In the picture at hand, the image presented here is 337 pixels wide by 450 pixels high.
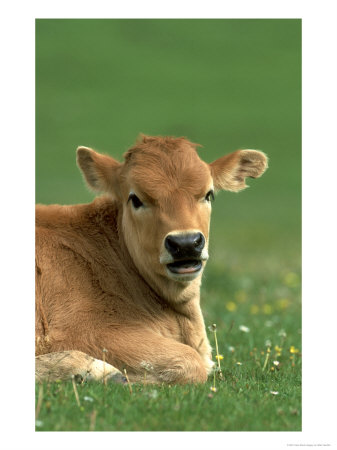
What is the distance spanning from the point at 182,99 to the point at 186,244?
37294 millimetres

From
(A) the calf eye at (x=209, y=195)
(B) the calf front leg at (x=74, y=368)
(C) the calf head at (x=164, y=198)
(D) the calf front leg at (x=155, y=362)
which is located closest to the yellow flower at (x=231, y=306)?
(C) the calf head at (x=164, y=198)

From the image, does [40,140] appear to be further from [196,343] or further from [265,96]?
[196,343]

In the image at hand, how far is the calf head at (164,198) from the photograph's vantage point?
610cm

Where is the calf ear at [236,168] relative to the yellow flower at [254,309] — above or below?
above

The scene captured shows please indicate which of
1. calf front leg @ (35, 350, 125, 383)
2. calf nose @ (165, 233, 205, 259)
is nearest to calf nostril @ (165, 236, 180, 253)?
calf nose @ (165, 233, 205, 259)

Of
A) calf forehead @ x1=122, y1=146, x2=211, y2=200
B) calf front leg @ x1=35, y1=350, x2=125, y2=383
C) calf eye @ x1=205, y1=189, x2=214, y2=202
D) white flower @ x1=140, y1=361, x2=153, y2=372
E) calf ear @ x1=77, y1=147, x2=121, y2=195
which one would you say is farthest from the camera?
calf ear @ x1=77, y1=147, x2=121, y2=195

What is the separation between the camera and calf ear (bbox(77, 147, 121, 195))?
7.31 m

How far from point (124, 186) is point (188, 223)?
3.63 feet

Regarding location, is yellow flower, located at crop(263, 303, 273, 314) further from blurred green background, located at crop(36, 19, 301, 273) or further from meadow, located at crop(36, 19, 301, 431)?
blurred green background, located at crop(36, 19, 301, 273)

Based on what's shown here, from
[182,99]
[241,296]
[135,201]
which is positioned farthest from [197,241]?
[182,99]

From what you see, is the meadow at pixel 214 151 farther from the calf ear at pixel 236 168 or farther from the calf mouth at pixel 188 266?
the calf ear at pixel 236 168

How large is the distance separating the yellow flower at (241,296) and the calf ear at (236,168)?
13.4 ft

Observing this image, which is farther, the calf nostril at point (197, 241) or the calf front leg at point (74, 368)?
the calf nostril at point (197, 241)

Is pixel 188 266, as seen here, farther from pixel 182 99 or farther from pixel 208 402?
pixel 182 99
